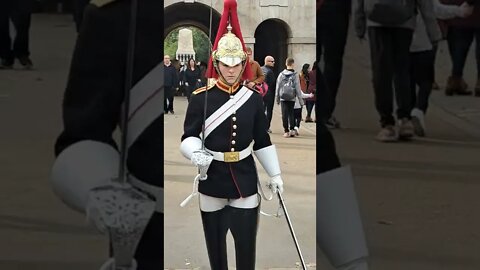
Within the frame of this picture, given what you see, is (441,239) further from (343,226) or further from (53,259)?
(53,259)

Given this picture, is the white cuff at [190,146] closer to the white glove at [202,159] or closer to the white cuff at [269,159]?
the white glove at [202,159]

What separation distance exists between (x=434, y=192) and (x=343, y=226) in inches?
11.9

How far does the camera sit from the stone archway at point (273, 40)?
786 centimetres

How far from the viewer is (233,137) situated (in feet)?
7.81

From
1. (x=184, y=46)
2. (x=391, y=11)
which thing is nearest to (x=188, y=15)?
(x=184, y=46)

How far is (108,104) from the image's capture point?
6.24ft

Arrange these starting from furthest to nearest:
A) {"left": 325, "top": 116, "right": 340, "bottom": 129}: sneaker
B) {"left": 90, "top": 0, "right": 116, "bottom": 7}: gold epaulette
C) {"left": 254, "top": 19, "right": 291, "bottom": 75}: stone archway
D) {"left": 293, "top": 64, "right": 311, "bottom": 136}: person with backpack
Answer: {"left": 254, "top": 19, "right": 291, "bottom": 75}: stone archway → {"left": 293, "top": 64, "right": 311, "bottom": 136}: person with backpack → {"left": 325, "top": 116, "right": 340, "bottom": 129}: sneaker → {"left": 90, "top": 0, "right": 116, "bottom": 7}: gold epaulette

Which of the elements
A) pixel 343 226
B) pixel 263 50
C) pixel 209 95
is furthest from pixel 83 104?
pixel 263 50

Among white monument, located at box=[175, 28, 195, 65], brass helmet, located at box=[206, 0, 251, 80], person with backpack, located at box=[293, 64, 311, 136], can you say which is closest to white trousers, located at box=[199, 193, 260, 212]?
brass helmet, located at box=[206, 0, 251, 80]

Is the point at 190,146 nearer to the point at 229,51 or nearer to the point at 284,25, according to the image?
the point at 229,51

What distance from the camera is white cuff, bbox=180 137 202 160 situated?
2322 millimetres

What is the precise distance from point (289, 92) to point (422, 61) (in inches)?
227

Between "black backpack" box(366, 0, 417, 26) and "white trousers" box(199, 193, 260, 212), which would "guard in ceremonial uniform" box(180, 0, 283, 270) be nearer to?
"white trousers" box(199, 193, 260, 212)

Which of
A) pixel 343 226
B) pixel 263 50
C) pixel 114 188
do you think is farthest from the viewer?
pixel 263 50
